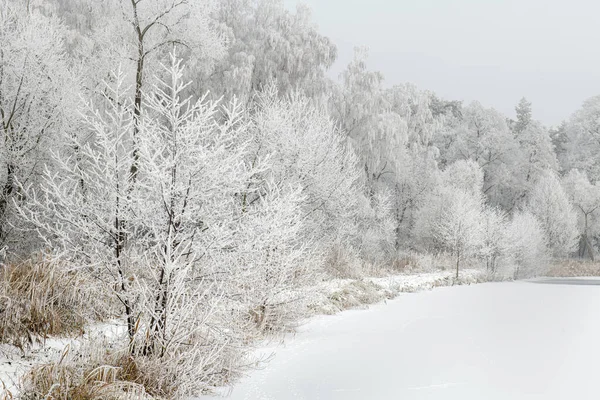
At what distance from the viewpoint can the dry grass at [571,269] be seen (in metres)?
31.3

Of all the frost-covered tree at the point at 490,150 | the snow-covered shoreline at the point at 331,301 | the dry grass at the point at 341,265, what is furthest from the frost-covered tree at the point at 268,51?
the frost-covered tree at the point at 490,150

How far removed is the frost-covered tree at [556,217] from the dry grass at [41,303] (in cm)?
3381

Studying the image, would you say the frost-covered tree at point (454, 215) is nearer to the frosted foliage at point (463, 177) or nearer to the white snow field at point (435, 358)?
the frosted foliage at point (463, 177)

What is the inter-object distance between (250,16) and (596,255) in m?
33.7

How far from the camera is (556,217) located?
3469 cm

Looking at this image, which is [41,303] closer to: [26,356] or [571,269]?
[26,356]

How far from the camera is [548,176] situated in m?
37.8

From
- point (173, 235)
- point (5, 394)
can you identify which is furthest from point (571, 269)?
point (5, 394)

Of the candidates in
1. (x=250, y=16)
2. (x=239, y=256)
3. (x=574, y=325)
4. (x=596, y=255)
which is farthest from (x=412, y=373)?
(x=596, y=255)

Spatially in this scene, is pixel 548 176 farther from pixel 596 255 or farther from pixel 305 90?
pixel 305 90

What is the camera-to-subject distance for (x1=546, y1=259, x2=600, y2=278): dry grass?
3125 centimetres

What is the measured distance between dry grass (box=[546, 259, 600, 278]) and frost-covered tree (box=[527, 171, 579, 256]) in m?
1.26

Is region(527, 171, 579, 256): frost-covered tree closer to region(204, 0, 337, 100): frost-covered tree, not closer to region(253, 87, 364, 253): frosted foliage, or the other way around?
region(204, 0, 337, 100): frost-covered tree

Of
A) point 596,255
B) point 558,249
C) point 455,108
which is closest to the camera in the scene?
point 558,249
